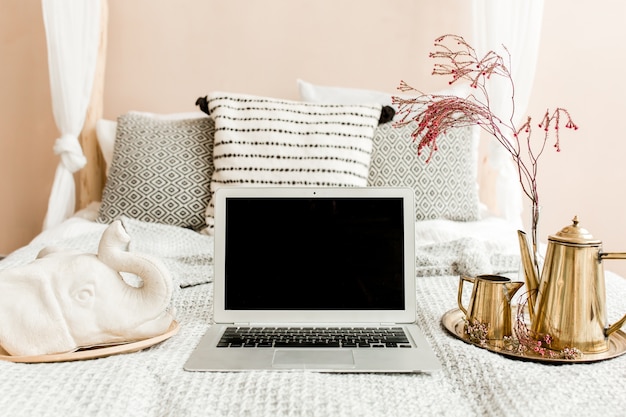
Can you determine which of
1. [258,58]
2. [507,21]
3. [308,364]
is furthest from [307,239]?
[258,58]

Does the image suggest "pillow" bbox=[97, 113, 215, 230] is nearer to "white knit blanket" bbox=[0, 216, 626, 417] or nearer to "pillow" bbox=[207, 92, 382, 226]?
"pillow" bbox=[207, 92, 382, 226]

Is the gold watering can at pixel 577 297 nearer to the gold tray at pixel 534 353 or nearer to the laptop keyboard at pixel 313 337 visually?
the gold tray at pixel 534 353

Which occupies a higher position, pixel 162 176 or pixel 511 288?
pixel 162 176

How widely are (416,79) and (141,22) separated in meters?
1.19

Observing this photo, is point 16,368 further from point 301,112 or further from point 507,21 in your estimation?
point 507,21

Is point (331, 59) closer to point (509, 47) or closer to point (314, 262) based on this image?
point (509, 47)

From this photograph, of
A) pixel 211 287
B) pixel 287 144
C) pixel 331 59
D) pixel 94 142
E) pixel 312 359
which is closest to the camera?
pixel 312 359

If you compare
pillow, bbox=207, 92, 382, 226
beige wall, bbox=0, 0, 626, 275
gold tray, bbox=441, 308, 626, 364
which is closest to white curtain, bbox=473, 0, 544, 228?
beige wall, bbox=0, 0, 626, 275

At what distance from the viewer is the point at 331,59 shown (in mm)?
2414

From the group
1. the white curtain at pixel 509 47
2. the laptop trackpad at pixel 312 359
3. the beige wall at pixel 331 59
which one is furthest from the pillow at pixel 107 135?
the laptop trackpad at pixel 312 359

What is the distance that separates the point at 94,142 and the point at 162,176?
666 millimetres

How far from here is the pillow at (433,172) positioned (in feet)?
5.86

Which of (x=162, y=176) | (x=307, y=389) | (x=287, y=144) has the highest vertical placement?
(x=287, y=144)

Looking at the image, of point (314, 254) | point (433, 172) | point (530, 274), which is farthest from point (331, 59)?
point (530, 274)
